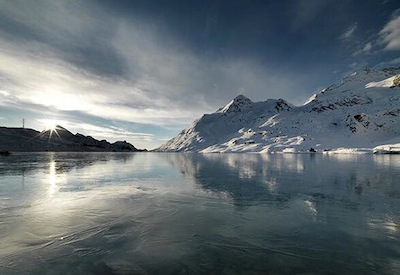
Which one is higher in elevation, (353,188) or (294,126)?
(294,126)

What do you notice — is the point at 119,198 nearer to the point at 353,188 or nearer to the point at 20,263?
the point at 20,263

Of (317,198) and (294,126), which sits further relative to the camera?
(294,126)

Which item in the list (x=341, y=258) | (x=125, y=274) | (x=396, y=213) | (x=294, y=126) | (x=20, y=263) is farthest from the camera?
(x=294, y=126)

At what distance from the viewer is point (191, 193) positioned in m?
18.5

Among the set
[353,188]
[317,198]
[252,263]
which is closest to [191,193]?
[317,198]

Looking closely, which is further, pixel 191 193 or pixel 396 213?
pixel 191 193

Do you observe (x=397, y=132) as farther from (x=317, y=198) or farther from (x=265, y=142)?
(x=317, y=198)

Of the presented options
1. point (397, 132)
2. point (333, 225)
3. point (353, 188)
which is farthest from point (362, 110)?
point (333, 225)

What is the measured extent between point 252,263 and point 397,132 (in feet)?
573

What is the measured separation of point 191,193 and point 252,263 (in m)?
11.4

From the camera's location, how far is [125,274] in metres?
6.57

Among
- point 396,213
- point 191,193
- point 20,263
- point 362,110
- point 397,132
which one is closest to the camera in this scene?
point 20,263

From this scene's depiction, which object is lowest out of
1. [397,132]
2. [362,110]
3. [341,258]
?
[341,258]

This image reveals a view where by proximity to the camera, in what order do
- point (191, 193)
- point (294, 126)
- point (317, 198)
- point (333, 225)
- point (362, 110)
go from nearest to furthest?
point (333, 225), point (317, 198), point (191, 193), point (362, 110), point (294, 126)
